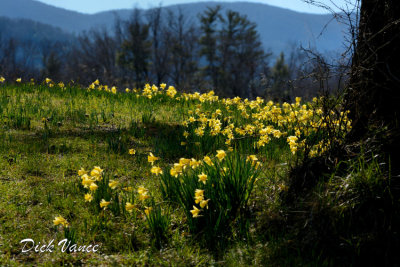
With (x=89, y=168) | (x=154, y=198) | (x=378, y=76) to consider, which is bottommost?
(x=154, y=198)

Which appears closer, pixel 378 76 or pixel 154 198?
pixel 378 76

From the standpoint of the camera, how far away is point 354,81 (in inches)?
103

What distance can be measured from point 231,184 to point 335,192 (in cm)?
79

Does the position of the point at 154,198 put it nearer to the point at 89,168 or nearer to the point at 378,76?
the point at 89,168

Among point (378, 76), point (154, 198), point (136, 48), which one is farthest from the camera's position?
point (136, 48)

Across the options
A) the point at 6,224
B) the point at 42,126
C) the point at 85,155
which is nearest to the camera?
the point at 6,224

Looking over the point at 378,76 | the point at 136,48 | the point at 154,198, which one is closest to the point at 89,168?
the point at 154,198

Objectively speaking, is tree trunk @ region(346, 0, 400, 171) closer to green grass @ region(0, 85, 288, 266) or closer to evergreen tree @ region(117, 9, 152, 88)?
green grass @ region(0, 85, 288, 266)

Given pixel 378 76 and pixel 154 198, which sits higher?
pixel 378 76

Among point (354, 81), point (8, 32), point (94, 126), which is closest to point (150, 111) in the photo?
point (94, 126)

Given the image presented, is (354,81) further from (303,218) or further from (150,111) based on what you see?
(150,111)

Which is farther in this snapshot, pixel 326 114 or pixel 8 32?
pixel 8 32

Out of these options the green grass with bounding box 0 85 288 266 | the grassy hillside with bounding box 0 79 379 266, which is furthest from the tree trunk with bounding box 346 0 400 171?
the green grass with bounding box 0 85 288 266

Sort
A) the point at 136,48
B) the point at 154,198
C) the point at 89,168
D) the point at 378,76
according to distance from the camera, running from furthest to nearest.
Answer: the point at 136,48 < the point at 89,168 < the point at 154,198 < the point at 378,76
